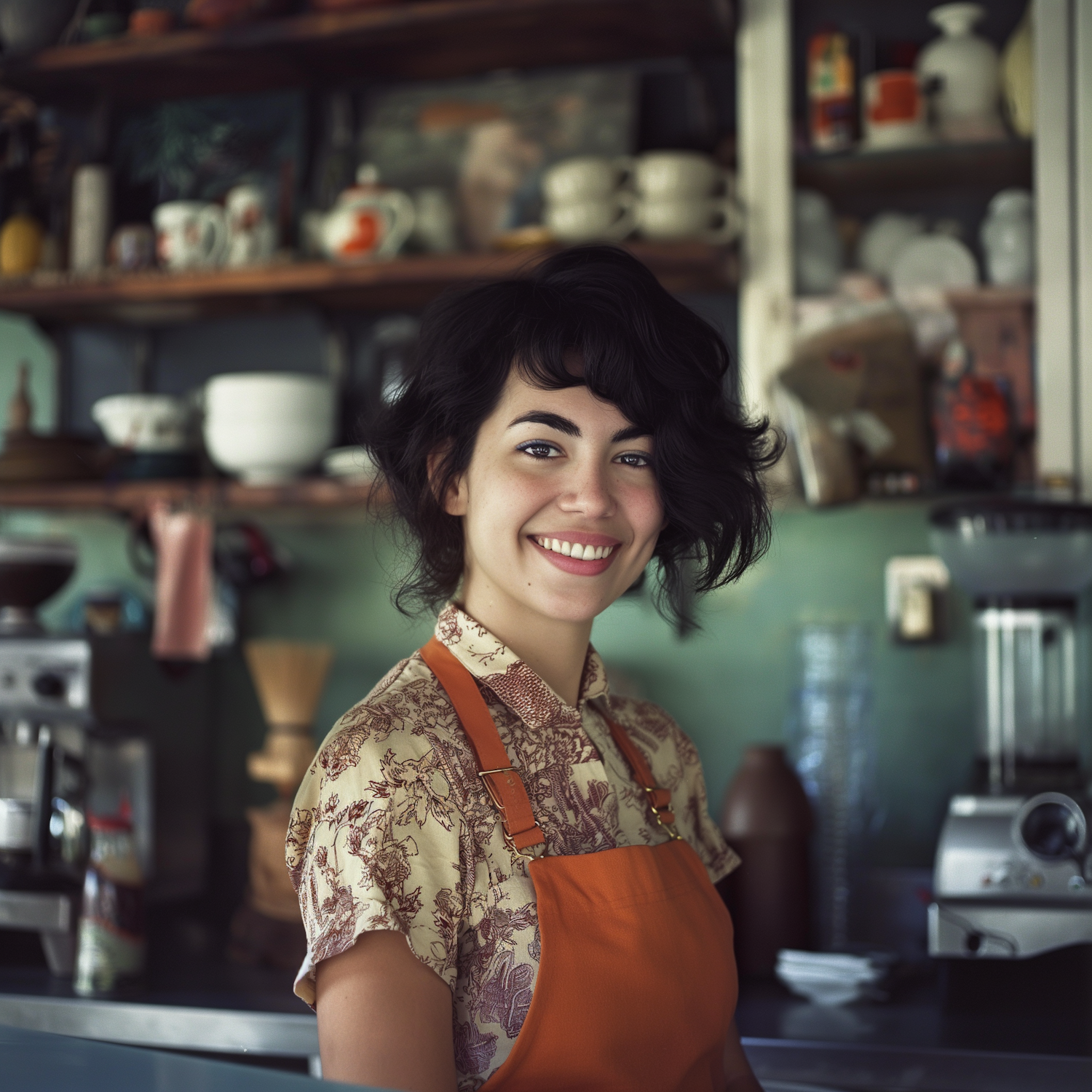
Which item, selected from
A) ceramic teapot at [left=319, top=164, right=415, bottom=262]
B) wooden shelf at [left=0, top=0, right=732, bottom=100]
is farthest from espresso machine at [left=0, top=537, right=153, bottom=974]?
wooden shelf at [left=0, top=0, right=732, bottom=100]

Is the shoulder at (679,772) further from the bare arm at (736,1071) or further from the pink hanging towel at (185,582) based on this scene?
the pink hanging towel at (185,582)

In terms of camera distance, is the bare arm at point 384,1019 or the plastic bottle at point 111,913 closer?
the bare arm at point 384,1019

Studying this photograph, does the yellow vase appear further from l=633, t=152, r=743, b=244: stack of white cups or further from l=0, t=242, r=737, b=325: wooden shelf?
l=633, t=152, r=743, b=244: stack of white cups

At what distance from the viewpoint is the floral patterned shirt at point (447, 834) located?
845 millimetres

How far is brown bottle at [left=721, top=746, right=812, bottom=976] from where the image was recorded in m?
1.82

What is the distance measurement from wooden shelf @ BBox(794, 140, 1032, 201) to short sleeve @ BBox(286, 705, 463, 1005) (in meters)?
1.54

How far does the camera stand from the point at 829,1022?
156 centimetres

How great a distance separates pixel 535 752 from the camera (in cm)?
103

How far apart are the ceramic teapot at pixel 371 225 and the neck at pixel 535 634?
1.22 meters

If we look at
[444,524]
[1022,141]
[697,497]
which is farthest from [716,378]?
[1022,141]

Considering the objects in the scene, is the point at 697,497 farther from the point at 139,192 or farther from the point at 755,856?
the point at 139,192

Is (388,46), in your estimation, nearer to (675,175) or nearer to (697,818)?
(675,175)

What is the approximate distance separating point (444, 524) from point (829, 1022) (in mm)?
841

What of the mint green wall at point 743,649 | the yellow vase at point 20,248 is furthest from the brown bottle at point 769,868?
the yellow vase at point 20,248
